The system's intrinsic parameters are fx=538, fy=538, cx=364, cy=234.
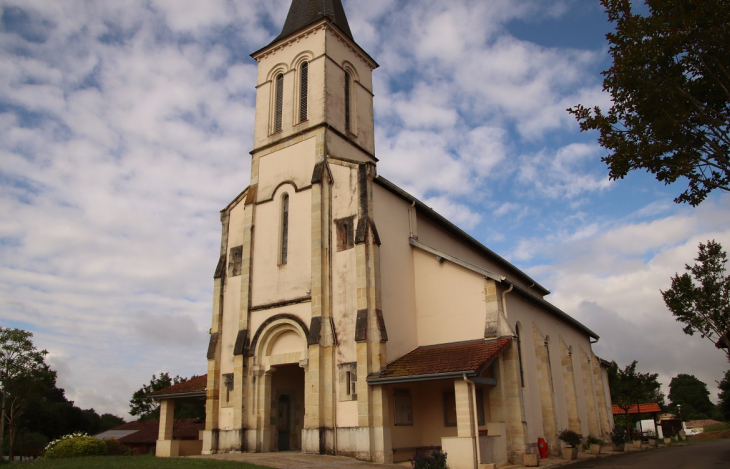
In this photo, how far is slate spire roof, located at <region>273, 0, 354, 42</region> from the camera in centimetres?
2544

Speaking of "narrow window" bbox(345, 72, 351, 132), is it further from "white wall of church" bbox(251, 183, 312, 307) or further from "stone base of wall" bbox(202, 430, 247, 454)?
"stone base of wall" bbox(202, 430, 247, 454)

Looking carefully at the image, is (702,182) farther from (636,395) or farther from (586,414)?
(636,395)

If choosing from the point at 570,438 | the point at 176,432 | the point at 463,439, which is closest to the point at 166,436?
the point at 463,439

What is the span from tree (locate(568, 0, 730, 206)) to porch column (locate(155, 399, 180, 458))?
19397mm

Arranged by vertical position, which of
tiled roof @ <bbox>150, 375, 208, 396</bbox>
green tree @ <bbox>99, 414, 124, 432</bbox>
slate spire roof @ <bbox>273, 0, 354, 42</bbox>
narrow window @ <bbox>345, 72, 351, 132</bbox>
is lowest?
green tree @ <bbox>99, 414, 124, 432</bbox>

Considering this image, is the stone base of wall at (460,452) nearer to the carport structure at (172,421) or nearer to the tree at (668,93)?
the tree at (668,93)

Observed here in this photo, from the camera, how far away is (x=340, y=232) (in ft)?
66.8

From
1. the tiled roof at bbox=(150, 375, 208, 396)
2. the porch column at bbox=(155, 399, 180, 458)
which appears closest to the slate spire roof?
the tiled roof at bbox=(150, 375, 208, 396)

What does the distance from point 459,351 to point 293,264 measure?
7.27 metres

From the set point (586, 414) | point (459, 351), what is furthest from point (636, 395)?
point (459, 351)

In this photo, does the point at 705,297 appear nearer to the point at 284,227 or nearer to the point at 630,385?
the point at 630,385

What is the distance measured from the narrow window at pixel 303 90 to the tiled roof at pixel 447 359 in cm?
1143

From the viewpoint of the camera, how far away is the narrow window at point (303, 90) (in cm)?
2389

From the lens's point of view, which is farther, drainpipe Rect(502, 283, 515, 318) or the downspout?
the downspout
